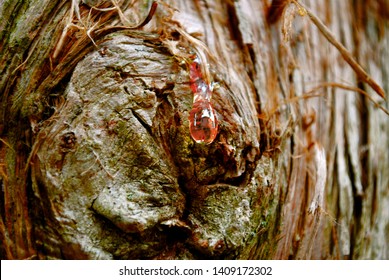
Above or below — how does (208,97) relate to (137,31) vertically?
below

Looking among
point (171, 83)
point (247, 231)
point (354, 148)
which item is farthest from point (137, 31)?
point (354, 148)

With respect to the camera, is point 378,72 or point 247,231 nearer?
point 247,231

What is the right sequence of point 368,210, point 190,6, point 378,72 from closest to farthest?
point 190,6 → point 368,210 → point 378,72

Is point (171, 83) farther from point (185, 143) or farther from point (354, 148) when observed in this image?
point (354, 148)

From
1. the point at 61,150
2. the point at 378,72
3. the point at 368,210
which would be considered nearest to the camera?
the point at 61,150
